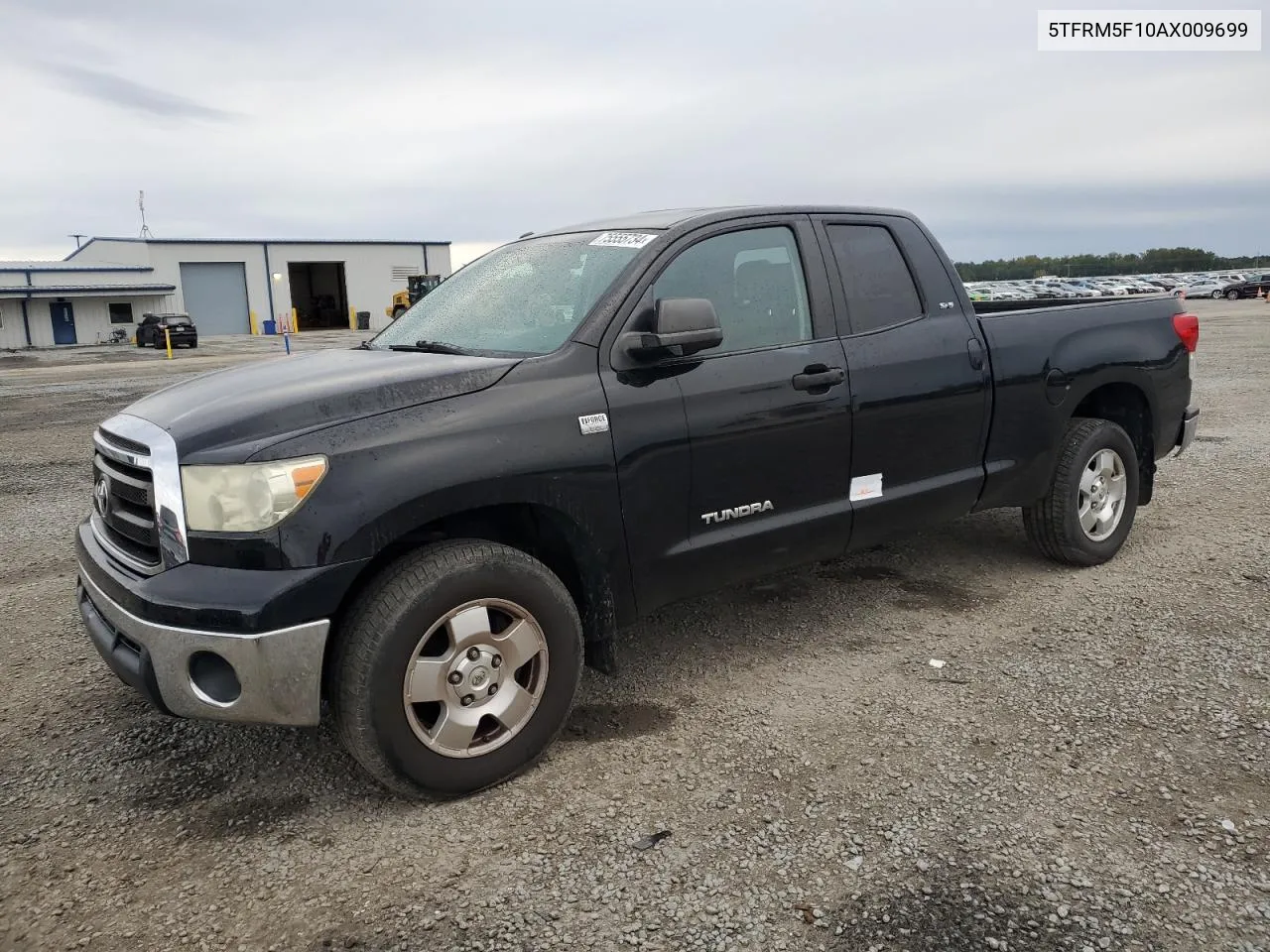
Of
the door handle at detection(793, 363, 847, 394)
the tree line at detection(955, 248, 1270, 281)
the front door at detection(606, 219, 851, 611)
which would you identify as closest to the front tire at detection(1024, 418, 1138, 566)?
the front door at detection(606, 219, 851, 611)

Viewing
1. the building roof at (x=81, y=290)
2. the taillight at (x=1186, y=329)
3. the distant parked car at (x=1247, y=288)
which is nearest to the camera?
the taillight at (x=1186, y=329)

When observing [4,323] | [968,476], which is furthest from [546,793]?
[4,323]

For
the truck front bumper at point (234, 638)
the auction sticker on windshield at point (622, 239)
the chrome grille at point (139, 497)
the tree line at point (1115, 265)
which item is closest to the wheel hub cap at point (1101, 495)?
the auction sticker on windshield at point (622, 239)

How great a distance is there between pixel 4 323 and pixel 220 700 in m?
52.5

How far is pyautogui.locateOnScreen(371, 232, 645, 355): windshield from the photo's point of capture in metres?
3.52

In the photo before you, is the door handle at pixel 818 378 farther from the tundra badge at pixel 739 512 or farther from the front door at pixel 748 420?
the tundra badge at pixel 739 512

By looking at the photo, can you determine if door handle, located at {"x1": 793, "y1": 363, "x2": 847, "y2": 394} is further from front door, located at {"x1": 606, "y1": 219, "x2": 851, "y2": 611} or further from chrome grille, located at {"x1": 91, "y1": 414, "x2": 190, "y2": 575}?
chrome grille, located at {"x1": 91, "y1": 414, "x2": 190, "y2": 575}

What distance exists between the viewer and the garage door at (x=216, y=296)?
5144 centimetres

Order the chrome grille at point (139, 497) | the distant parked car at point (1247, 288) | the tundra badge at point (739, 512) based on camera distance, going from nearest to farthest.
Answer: the chrome grille at point (139, 497) → the tundra badge at point (739, 512) → the distant parked car at point (1247, 288)

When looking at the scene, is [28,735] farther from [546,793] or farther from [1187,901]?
[1187,901]

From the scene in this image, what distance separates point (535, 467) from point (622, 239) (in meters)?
1.16

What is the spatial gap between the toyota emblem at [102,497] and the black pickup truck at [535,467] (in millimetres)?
17

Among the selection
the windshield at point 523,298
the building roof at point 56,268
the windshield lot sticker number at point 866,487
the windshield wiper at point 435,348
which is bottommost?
the windshield lot sticker number at point 866,487

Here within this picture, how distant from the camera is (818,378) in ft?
12.5
